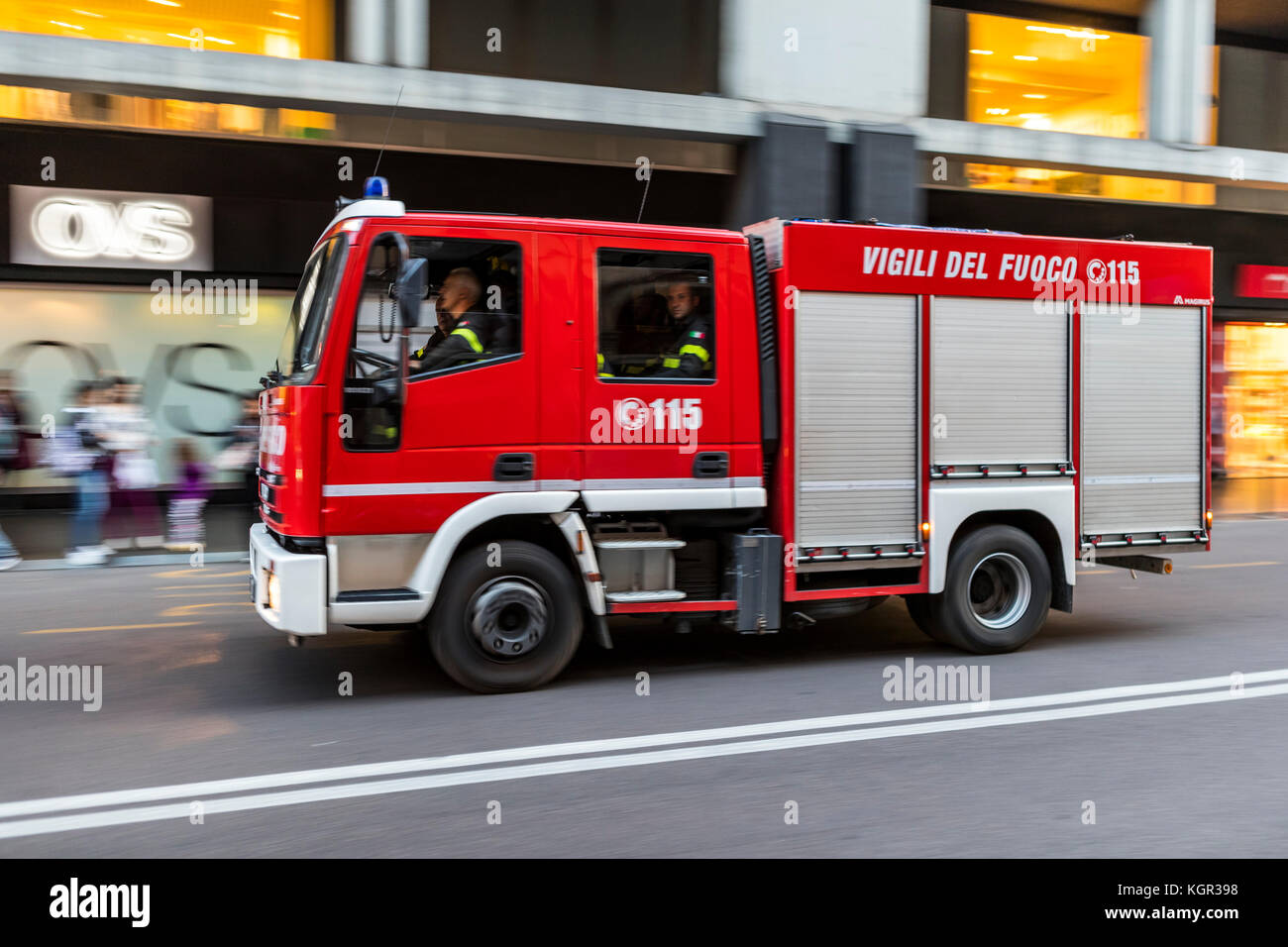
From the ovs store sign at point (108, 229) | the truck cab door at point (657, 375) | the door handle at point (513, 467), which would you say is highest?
the ovs store sign at point (108, 229)

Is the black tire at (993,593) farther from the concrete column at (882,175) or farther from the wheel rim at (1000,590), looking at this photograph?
the concrete column at (882,175)

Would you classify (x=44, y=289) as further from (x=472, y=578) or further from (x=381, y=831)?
(x=381, y=831)

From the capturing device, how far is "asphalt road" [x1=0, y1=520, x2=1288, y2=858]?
4.20 metres

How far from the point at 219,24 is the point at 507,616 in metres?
9.58

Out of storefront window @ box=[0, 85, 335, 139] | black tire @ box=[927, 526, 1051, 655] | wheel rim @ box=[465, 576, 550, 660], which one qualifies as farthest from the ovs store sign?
black tire @ box=[927, 526, 1051, 655]

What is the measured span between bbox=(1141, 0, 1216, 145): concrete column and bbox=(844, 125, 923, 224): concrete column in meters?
4.86

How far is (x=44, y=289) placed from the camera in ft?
46.8

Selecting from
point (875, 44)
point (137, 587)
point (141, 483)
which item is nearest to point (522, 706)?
point (137, 587)

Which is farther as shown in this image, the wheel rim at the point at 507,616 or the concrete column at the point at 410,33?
the concrete column at the point at 410,33

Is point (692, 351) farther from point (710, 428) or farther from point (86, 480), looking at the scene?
point (86, 480)

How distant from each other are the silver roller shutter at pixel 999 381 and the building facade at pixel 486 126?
22.7 ft

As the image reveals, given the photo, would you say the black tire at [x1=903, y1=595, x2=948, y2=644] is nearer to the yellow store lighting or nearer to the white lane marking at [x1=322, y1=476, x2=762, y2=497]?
the white lane marking at [x1=322, y1=476, x2=762, y2=497]

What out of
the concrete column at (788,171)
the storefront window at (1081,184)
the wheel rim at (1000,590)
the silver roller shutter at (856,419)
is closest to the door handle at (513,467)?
the silver roller shutter at (856,419)

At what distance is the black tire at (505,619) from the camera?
19.7 ft
